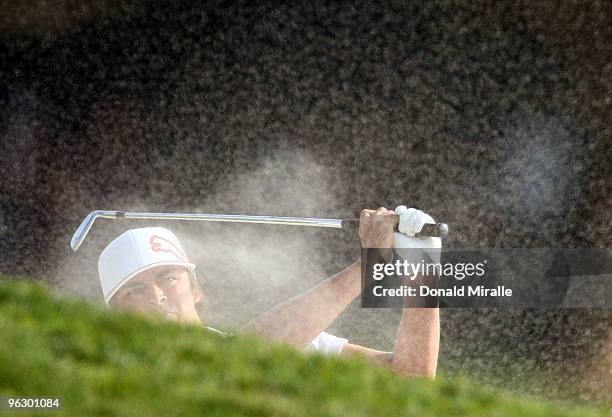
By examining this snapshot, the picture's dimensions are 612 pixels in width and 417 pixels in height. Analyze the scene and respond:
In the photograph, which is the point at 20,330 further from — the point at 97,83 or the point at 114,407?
the point at 97,83

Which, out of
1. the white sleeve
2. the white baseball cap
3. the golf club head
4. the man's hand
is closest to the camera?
the man's hand

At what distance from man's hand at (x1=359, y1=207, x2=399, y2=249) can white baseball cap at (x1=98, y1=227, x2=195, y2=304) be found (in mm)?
1050

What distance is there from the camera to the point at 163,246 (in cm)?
559

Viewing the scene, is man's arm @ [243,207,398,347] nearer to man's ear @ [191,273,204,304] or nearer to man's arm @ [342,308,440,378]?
man's arm @ [342,308,440,378]

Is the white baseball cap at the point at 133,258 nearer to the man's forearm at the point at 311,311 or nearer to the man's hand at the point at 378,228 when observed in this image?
the man's forearm at the point at 311,311

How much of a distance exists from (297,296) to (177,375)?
2.40 meters

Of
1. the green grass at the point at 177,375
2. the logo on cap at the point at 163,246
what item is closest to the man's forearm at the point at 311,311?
the logo on cap at the point at 163,246

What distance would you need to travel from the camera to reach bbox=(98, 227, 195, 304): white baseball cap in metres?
5.43

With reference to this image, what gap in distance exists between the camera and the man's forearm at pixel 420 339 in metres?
4.82

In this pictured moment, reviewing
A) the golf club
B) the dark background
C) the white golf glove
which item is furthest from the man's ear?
the dark background

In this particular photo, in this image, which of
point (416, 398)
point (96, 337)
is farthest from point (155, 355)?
point (416, 398)

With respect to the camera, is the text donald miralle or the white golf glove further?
the text donald miralle

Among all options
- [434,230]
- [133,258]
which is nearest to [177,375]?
[434,230]

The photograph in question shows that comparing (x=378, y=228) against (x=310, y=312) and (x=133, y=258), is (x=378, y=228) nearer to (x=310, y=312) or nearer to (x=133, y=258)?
(x=310, y=312)
